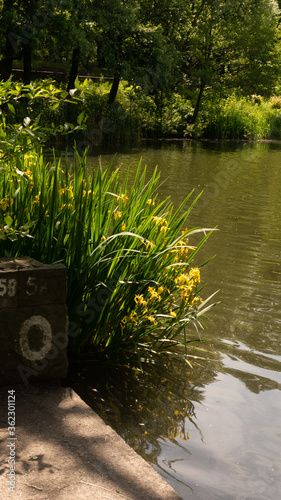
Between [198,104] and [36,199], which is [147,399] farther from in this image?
[198,104]

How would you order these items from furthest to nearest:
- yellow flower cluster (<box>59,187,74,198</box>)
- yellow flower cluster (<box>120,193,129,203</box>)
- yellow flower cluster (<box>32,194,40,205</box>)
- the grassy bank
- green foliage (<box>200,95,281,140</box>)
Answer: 1. green foliage (<box>200,95,281,140</box>)
2. the grassy bank
3. yellow flower cluster (<box>120,193,129,203</box>)
4. yellow flower cluster (<box>59,187,74,198</box>)
5. yellow flower cluster (<box>32,194,40,205</box>)

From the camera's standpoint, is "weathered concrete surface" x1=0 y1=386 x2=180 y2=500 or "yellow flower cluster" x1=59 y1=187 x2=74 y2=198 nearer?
"weathered concrete surface" x1=0 y1=386 x2=180 y2=500

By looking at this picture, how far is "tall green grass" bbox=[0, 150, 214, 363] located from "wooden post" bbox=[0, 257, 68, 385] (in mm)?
389

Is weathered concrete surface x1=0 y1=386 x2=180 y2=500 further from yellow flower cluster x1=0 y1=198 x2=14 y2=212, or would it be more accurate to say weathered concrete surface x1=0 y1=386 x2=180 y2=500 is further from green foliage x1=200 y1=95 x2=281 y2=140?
green foliage x1=200 y1=95 x2=281 y2=140

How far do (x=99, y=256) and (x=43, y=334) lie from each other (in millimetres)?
661

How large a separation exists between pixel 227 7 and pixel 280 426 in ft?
82.7

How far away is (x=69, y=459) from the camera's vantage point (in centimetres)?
244

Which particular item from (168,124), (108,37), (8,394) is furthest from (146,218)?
(168,124)

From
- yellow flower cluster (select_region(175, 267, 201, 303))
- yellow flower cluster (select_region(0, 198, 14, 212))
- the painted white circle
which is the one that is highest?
yellow flower cluster (select_region(0, 198, 14, 212))

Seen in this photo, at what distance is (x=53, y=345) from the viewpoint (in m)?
3.05

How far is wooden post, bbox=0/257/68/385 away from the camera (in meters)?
2.93

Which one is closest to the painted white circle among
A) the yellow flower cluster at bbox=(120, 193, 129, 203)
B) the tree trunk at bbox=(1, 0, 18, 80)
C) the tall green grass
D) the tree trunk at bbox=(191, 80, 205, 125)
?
the tall green grass

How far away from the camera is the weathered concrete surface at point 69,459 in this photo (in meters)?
2.25

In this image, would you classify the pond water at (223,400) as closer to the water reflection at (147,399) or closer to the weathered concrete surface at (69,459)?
the water reflection at (147,399)
